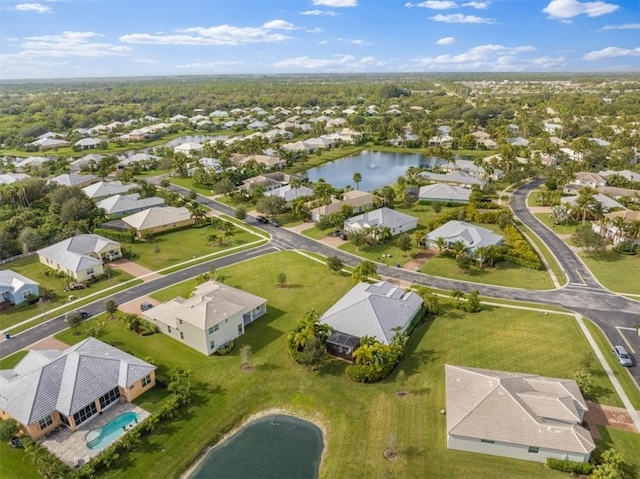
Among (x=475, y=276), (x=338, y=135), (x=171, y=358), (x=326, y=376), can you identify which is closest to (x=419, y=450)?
(x=326, y=376)

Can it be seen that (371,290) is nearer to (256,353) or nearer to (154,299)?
(256,353)

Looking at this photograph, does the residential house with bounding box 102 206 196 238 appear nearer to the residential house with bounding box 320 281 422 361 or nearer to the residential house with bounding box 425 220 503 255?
the residential house with bounding box 320 281 422 361

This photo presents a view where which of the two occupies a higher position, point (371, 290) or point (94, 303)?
point (371, 290)

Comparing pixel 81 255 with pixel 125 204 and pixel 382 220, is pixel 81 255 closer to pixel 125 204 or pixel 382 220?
pixel 125 204

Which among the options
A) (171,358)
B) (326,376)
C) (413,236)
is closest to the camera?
(326,376)

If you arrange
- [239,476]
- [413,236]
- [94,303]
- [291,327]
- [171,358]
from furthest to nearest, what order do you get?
1. [413,236]
2. [94,303]
3. [291,327]
4. [171,358]
5. [239,476]

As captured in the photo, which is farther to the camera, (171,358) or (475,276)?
(475,276)

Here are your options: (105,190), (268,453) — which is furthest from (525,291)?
(105,190)
